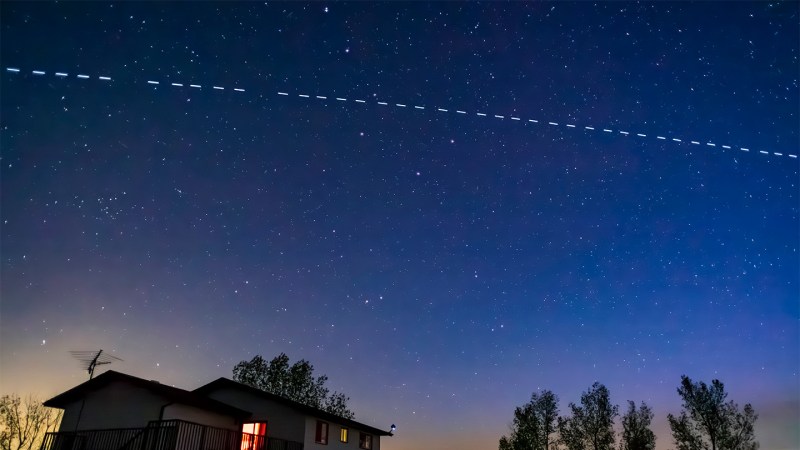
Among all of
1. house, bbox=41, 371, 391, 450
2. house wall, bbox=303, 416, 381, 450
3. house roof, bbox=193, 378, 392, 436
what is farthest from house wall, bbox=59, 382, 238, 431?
house wall, bbox=303, 416, 381, 450

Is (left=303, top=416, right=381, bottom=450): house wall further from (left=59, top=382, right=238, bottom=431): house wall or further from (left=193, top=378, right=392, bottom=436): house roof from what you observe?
(left=59, top=382, right=238, bottom=431): house wall

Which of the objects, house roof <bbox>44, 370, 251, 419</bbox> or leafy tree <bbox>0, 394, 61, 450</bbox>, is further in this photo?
leafy tree <bbox>0, 394, 61, 450</bbox>

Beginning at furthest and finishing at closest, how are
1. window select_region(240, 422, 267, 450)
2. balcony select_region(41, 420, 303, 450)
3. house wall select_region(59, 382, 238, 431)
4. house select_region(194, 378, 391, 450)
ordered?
house select_region(194, 378, 391, 450), window select_region(240, 422, 267, 450), house wall select_region(59, 382, 238, 431), balcony select_region(41, 420, 303, 450)

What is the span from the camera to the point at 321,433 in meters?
29.0

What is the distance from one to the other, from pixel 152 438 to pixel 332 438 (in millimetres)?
12294

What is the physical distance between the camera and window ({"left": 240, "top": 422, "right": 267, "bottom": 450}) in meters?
24.5

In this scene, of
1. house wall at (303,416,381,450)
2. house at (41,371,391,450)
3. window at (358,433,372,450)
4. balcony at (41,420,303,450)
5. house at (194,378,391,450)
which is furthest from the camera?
window at (358,433,372,450)

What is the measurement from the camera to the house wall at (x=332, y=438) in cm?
2762

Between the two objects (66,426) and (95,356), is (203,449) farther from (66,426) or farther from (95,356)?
(95,356)

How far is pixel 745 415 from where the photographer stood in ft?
174

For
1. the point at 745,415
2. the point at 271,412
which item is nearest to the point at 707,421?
the point at 745,415

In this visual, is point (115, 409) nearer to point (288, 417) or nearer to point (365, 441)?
point (288, 417)

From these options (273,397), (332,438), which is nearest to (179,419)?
(273,397)

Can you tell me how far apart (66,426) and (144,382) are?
5.33 m
